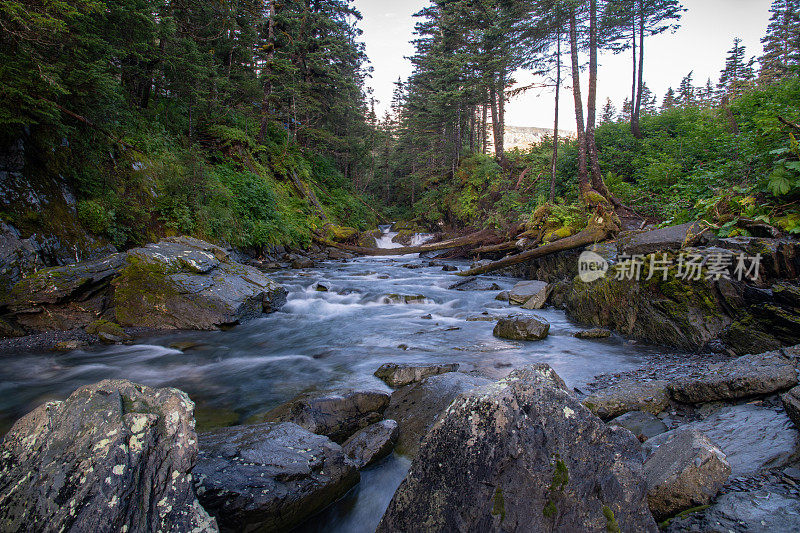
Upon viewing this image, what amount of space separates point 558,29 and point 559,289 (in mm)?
14502

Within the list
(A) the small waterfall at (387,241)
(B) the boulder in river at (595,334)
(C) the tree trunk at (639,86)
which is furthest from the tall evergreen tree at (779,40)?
(B) the boulder in river at (595,334)

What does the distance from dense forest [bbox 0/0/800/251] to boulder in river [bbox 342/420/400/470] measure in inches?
285

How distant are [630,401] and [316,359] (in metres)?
5.48

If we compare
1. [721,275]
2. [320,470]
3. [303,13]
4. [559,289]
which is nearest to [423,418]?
[320,470]

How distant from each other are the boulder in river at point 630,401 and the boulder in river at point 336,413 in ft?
8.25

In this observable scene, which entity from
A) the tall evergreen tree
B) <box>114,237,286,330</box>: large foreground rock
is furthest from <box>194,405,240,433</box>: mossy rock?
the tall evergreen tree

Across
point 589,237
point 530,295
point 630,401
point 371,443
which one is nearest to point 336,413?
point 371,443

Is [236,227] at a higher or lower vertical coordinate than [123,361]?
higher

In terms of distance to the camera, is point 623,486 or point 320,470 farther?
point 320,470

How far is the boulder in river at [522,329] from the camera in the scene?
7555mm

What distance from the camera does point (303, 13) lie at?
22.6 m

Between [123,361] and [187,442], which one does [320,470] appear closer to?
[187,442]

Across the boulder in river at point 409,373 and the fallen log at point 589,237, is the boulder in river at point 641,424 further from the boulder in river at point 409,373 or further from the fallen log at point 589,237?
the fallen log at point 589,237

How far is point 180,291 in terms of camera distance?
27.9ft
